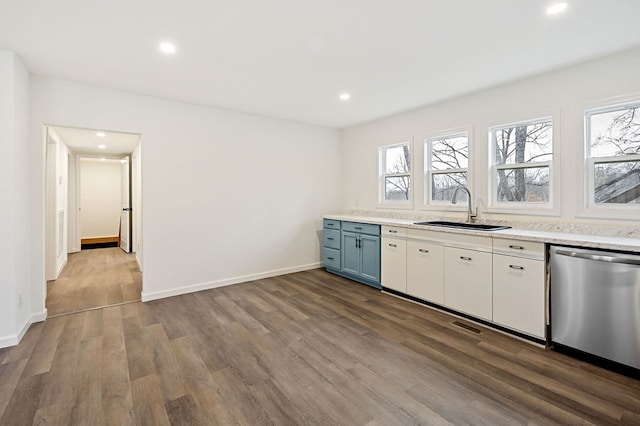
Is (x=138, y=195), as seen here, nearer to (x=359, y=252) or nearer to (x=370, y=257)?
(x=359, y=252)

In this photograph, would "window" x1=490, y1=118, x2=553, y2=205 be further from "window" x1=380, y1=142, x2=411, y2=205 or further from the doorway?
the doorway

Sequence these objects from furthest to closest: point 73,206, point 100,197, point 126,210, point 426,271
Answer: point 100,197 → point 126,210 → point 73,206 → point 426,271

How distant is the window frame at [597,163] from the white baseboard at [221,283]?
12.2 ft

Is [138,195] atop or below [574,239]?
atop

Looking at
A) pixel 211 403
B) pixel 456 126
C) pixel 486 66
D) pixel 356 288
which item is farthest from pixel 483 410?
pixel 456 126

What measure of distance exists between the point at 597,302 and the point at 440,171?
2.25m

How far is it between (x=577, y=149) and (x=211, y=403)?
3.71 meters

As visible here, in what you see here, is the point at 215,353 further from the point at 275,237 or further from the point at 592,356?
the point at 592,356

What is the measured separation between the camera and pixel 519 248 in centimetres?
271

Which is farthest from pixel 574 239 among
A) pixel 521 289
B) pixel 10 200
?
pixel 10 200

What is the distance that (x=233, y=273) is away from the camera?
14.6 feet

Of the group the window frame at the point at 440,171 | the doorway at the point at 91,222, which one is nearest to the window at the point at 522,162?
the window frame at the point at 440,171

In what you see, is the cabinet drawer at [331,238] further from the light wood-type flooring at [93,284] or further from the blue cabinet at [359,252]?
the light wood-type flooring at [93,284]

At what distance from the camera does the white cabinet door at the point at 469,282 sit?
2.95 metres
